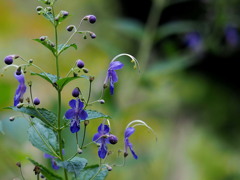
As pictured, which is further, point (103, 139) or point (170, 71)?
point (170, 71)

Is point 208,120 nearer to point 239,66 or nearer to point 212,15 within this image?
point 239,66

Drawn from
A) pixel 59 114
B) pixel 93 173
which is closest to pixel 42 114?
pixel 59 114

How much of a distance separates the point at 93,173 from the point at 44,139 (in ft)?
0.37

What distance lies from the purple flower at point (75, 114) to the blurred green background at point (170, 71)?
122 centimetres

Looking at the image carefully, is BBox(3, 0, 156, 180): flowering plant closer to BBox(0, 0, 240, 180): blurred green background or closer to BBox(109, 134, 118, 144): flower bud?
BBox(109, 134, 118, 144): flower bud

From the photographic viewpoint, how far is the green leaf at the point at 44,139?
1.02 metres

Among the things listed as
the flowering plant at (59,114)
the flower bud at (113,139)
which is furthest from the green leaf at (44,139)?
the flower bud at (113,139)

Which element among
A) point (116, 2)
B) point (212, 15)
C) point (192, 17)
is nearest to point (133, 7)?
point (116, 2)

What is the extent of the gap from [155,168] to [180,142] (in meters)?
0.28

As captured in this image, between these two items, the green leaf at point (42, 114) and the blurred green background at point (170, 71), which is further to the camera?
the blurred green background at point (170, 71)

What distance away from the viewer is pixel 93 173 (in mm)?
1040

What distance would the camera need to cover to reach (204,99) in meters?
3.36

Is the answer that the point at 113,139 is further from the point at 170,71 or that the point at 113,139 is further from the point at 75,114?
the point at 170,71

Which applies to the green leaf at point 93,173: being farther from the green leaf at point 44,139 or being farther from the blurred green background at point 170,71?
the blurred green background at point 170,71
